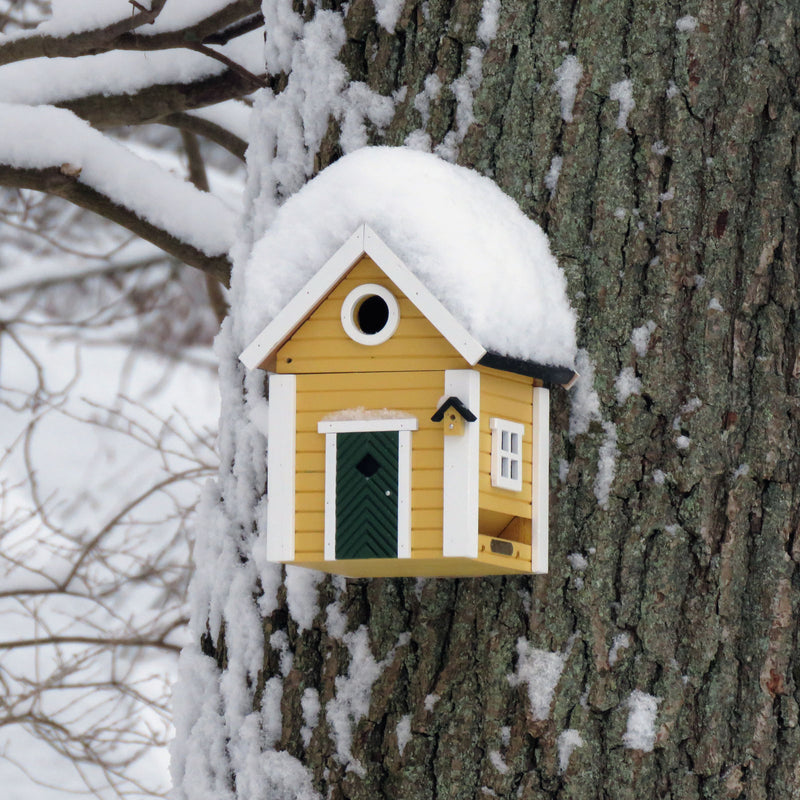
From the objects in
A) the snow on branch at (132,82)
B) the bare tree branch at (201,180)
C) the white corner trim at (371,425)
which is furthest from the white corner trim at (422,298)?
the bare tree branch at (201,180)

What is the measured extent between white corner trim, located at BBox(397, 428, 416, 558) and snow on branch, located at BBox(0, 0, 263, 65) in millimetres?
1206

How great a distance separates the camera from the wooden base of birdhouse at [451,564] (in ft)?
5.74

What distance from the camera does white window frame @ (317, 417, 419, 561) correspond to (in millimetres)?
1762

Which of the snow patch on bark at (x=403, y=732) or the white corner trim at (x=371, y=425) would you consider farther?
the snow patch on bark at (x=403, y=732)

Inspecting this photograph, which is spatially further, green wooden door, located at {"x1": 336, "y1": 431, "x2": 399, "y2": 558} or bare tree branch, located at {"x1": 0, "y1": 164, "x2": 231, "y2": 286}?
bare tree branch, located at {"x1": 0, "y1": 164, "x2": 231, "y2": 286}

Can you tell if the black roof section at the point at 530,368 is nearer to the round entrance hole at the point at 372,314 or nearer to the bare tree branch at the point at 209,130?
the round entrance hole at the point at 372,314

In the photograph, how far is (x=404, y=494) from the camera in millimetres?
1768

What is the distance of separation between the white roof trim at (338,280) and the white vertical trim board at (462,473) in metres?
0.04

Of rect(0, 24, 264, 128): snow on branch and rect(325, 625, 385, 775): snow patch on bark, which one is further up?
rect(0, 24, 264, 128): snow on branch

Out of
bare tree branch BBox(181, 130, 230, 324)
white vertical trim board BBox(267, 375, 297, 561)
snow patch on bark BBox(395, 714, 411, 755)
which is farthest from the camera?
bare tree branch BBox(181, 130, 230, 324)

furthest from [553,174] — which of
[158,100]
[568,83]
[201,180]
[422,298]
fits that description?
[201,180]

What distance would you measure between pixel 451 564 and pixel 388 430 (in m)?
0.22

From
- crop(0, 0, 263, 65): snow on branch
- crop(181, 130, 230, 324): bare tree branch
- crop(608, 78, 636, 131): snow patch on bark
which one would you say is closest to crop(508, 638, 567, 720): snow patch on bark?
crop(608, 78, 636, 131): snow patch on bark

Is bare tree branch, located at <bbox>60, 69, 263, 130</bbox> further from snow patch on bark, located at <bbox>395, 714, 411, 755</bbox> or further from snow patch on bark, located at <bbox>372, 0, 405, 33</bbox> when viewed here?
snow patch on bark, located at <bbox>395, 714, 411, 755</bbox>
